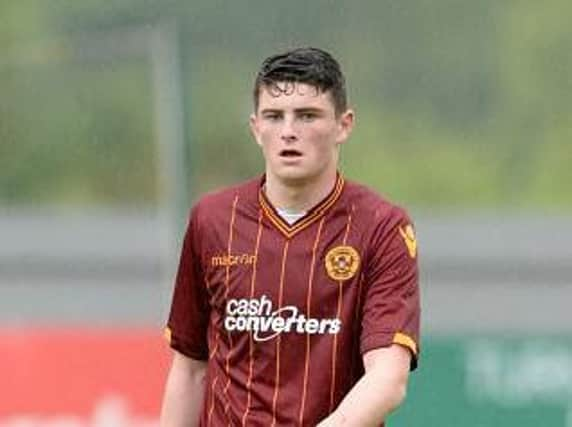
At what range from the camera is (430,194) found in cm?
900

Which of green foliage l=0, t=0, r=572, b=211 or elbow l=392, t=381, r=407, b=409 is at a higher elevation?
green foliage l=0, t=0, r=572, b=211

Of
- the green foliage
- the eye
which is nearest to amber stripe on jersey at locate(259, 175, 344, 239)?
the eye

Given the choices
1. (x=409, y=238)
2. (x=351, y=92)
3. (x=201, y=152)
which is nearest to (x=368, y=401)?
(x=409, y=238)

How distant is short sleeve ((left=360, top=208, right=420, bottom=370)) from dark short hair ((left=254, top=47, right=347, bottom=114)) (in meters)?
0.30

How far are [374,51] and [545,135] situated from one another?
29.0 inches

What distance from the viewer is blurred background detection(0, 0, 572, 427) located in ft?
28.5

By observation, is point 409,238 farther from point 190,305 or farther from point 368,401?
point 190,305

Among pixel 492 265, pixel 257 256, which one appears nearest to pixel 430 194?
pixel 492 265

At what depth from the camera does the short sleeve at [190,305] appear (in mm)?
5336

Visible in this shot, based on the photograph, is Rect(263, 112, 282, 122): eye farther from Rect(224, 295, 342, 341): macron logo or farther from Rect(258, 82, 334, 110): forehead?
Rect(224, 295, 342, 341): macron logo

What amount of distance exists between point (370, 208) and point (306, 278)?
217mm

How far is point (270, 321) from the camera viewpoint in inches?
203

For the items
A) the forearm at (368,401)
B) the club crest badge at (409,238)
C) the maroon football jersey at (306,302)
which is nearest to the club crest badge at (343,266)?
the maroon football jersey at (306,302)

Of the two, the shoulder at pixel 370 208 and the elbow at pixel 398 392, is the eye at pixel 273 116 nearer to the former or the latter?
the shoulder at pixel 370 208
